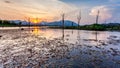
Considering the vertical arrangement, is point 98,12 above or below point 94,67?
above

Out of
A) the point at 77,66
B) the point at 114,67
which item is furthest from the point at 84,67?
the point at 114,67

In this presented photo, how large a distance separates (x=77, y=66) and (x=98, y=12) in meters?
152

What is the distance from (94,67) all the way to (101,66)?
108 cm

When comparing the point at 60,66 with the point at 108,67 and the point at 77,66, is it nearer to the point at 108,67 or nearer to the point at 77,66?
the point at 77,66

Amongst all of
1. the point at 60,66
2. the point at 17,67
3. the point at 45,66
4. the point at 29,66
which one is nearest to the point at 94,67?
the point at 60,66

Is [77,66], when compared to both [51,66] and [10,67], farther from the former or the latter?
[10,67]

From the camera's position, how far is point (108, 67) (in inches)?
661

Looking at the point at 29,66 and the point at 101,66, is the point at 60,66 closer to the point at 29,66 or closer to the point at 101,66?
the point at 29,66

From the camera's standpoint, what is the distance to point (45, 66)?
16.9 m

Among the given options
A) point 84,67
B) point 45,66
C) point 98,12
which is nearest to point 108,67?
point 84,67

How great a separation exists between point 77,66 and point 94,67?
1.78 meters

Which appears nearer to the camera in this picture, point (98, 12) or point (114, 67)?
point (114, 67)

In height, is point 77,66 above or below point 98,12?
below

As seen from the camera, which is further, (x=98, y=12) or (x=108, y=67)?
(x=98, y=12)
